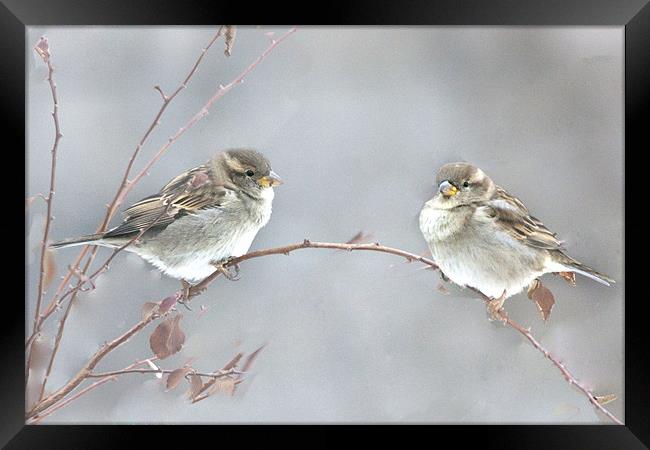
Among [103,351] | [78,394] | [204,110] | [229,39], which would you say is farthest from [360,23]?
[78,394]

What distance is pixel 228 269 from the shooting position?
5.47 feet

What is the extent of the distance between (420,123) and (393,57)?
18 centimetres

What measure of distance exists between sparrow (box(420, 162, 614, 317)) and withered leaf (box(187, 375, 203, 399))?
26.0 inches

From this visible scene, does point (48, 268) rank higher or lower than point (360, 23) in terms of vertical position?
lower

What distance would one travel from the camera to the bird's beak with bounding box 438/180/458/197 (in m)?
1.67

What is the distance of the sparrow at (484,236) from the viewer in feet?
5.47

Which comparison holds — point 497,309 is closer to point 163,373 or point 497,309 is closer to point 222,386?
point 222,386

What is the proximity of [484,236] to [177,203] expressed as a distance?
75cm

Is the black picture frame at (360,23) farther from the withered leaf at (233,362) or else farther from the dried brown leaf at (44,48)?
the withered leaf at (233,362)

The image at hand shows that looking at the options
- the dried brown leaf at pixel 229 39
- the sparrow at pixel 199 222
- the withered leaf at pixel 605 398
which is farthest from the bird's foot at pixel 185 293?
the withered leaf at pixel 605 398

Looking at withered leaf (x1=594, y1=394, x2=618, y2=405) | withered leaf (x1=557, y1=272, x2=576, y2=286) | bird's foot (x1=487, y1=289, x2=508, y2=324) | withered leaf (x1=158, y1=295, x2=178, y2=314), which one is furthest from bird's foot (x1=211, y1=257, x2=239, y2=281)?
withered leaf (x1=594, y1=394, x2=618, y2=405)

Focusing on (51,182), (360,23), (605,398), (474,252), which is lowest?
(605,398)

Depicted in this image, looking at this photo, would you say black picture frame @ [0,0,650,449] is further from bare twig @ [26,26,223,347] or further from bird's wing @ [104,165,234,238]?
bird's wing @ [104,165,234,238]

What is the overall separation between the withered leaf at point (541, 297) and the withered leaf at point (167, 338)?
87 cm
